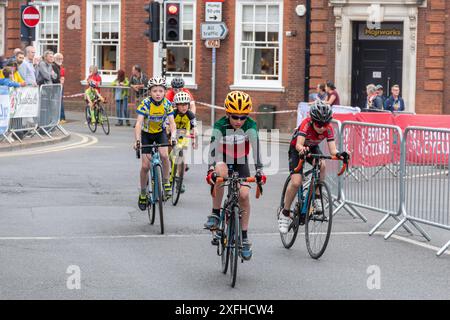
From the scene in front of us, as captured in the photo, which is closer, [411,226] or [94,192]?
[411,226]

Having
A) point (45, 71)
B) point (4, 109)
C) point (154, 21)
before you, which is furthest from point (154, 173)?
point (45, 71)

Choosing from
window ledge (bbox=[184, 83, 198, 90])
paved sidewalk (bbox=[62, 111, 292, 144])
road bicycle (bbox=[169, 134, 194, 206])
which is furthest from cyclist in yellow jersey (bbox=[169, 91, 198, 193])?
window ledge (bbox=[184, 83, 198, 90])

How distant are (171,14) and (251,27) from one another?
5.71m

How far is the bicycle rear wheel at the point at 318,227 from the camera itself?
1138cm

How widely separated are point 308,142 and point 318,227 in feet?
3.28

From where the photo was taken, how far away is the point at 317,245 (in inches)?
451

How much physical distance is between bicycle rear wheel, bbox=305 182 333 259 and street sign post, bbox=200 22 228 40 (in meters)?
21.5

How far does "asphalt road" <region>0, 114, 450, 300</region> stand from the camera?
962cm

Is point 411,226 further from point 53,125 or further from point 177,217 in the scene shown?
point 53,125

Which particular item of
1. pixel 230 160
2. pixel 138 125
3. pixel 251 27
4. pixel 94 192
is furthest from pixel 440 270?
pixel 251 27

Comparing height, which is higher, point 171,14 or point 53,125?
point 171,14

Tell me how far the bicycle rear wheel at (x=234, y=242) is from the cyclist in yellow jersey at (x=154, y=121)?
3.67m

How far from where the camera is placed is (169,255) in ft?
37.5

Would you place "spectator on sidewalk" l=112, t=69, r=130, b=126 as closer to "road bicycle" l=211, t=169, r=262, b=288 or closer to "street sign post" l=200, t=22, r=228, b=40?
"street sign post" l=200, t=22, r=228, b=40
